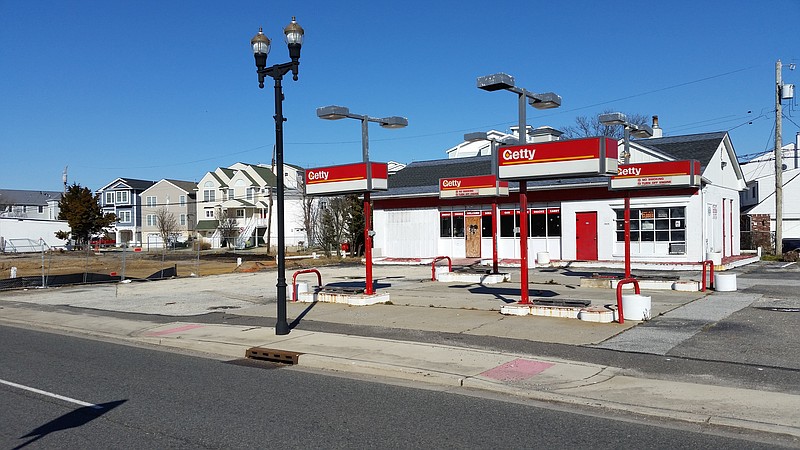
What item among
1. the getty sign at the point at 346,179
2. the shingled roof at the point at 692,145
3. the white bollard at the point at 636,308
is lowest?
the white bollard at the point at 636,308

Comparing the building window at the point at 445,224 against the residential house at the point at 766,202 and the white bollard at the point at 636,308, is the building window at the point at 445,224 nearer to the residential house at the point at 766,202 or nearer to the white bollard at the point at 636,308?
the residential house at the point at 766,202

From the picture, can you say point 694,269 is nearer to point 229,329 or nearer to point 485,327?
point 485,327

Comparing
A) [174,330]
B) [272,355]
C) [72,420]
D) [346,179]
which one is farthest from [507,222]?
[72,420]

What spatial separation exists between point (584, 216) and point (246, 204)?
52679mm

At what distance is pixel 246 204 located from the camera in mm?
78438

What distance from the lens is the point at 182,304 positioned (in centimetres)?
2094

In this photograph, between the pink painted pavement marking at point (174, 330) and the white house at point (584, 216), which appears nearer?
the pink painted pavement marking at point (174, 330)

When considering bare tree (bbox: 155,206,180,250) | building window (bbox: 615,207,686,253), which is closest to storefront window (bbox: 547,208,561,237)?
building window (bbox: 615,207,686,253)

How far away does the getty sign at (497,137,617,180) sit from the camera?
14.3 m

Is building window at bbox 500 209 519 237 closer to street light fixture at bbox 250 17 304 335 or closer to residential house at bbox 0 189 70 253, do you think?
street light fixture at bbox 250 17 304 335

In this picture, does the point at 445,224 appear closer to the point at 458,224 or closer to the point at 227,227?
the point at 458,224

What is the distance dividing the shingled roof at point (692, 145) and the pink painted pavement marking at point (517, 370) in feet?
78.0

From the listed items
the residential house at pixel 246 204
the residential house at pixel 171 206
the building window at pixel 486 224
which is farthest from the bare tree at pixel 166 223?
the building window at pixel 486 224

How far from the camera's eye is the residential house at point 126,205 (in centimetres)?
8900
